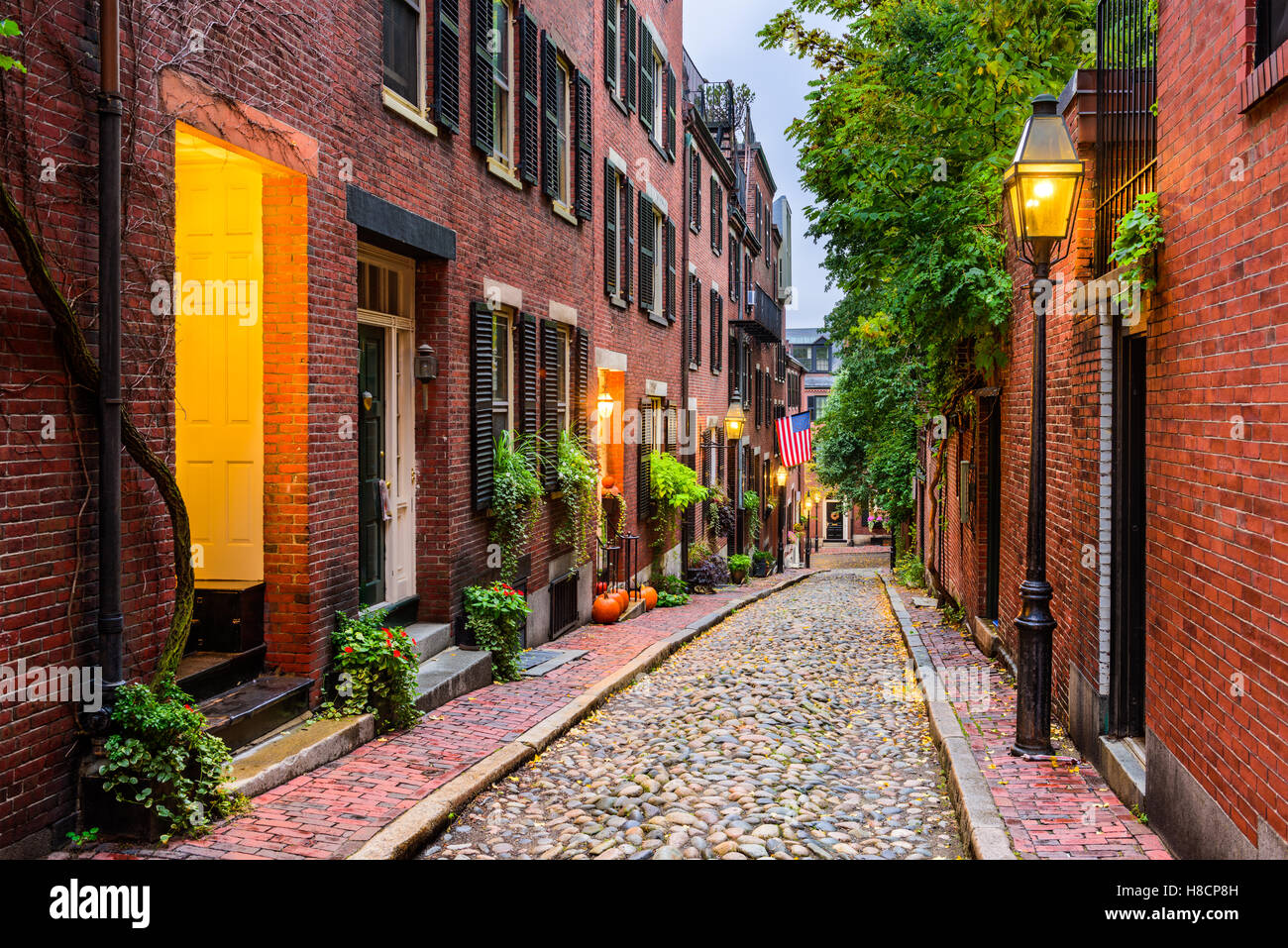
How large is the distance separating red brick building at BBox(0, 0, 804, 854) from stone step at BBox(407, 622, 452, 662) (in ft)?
0.14

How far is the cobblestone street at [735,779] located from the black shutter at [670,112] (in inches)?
482

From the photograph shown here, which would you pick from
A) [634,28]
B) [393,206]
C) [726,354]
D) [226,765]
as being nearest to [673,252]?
[634,28]

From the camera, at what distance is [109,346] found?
489 cm

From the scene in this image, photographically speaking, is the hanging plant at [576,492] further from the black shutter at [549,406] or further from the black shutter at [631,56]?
the black shutter at [631,56]

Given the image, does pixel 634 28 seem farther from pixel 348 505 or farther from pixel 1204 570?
pixel 1204 570

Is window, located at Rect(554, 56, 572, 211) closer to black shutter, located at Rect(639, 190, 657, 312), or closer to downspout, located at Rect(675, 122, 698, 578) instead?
black shutter, located at Rect(639, 190, 657, 312)

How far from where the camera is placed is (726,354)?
28.0 m

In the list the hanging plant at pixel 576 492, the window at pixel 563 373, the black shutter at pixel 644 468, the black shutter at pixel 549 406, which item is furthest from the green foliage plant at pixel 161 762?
the black shutter at pixel 644 468

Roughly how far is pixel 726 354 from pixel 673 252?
7.46 m

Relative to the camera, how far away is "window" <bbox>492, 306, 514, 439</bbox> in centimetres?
1085

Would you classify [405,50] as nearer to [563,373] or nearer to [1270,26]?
[563,373]

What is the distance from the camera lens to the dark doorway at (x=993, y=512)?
40.5 ft

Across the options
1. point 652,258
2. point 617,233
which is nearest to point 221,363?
point 617,233

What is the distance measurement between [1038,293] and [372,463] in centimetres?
530
